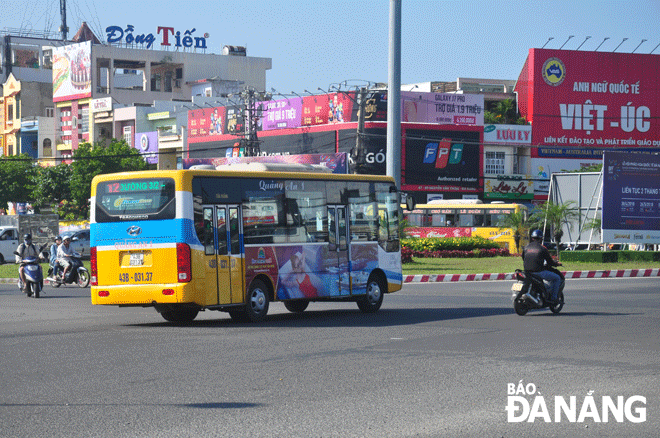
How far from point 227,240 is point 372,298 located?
3990 millimetres

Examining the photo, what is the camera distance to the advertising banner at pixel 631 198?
126 feet

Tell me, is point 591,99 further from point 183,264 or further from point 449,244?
point 183,264

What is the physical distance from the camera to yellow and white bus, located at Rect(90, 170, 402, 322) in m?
15.2

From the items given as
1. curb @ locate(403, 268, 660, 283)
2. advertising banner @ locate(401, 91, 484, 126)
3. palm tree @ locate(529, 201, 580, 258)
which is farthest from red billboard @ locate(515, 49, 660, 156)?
curb @ locate(403, 268, 660, 283)

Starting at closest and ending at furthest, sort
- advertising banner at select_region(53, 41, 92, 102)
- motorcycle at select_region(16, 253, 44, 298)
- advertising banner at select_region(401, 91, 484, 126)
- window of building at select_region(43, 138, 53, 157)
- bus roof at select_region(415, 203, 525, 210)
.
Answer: motorcycle at select_region(16, 253, 44, 298) < bus roof at select_region(415, 203, 525, 210) < advertising banner at select_region(401, 91, 484, 126) < advertising banner at select_region(53, 41, 92, 102) < window of building at select_region(43, 138, 53, 157)

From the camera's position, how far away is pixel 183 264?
15.1 metres

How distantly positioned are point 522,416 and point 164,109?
3353 inches

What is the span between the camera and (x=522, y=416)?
762 centimetres

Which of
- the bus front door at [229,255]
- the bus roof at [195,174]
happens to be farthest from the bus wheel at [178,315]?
the bus roof at [195,174]

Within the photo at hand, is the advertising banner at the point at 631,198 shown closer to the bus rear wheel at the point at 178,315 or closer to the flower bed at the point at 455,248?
the flower bed at the point at 455,248

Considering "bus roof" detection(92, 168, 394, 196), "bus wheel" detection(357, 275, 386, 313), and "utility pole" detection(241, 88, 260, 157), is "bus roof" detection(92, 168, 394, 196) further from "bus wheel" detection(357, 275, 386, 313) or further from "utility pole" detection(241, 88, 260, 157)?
"utility pole" detection(241, 88, 260, 157)

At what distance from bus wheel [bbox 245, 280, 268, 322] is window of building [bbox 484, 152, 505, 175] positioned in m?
55.1

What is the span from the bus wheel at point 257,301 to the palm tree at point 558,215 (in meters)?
26.2

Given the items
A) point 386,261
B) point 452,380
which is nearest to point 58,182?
point 386,261
